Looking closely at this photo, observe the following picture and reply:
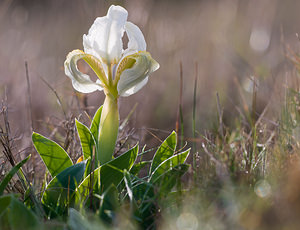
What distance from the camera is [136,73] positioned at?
50.4 inches

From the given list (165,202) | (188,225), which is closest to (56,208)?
(165,202)

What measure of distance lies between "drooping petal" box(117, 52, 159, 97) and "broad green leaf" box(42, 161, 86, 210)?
26cm

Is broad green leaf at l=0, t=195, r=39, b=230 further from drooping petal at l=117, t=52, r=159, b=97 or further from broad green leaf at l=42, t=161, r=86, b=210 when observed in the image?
drooping petal at l=117, t=52, r=159, b=97

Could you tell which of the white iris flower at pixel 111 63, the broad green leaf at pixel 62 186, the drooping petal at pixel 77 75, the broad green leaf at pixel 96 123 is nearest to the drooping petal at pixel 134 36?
the white iris flower at pixel 111 63

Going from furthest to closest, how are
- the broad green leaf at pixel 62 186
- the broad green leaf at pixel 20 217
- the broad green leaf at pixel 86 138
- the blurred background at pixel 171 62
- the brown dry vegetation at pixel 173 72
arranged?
the blurred background at pixel 171 62, the brown dry vegetation at pixel 173 72, the broad green leaf at pixel 86 138, the broad green leaf at pixel 62 186, the broad green leaf at pixel 20 217

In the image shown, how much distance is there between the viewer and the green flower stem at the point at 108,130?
1304 millimetres

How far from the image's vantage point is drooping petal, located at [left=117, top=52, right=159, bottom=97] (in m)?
1.25

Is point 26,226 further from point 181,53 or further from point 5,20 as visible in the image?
point 5,20

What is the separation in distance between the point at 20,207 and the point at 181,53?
333cm

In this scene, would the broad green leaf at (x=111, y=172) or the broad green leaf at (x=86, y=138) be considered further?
the broad green leaf at (x=86, y=138)

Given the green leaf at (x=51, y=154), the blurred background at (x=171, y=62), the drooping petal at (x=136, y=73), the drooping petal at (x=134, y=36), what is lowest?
the blurred background at (x=171, y=62)

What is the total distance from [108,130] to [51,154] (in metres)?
0.19

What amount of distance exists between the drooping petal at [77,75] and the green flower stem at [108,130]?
0.22 ft

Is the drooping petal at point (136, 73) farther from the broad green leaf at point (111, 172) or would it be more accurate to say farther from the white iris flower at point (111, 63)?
the broad green leaf at point (111, 172)
